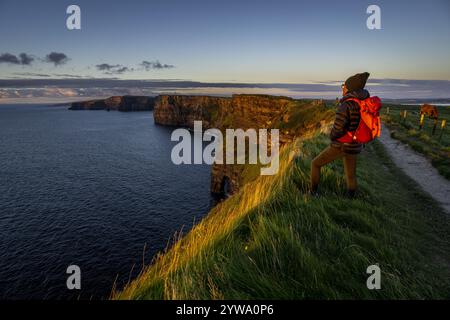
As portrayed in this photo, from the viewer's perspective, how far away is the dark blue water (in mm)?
28109

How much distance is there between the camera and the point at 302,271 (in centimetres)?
292

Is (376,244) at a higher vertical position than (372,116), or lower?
lower

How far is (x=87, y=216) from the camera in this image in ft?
133

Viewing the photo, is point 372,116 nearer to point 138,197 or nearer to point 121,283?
point 121,283

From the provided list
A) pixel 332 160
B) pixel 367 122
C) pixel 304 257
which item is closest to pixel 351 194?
pixel 332 160

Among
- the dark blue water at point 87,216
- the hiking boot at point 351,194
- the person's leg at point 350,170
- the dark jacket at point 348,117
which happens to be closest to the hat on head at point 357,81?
the dark jacket at point 348,117

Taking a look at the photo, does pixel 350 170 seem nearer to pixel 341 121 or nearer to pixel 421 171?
pixel 341 121

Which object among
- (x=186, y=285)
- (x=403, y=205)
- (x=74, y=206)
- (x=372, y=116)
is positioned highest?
(x=372, y=116)

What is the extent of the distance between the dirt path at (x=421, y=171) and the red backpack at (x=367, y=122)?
171 inches

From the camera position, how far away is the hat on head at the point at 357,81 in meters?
5.32

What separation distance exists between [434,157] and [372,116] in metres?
12.1

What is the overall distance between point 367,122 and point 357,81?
0.90 metres

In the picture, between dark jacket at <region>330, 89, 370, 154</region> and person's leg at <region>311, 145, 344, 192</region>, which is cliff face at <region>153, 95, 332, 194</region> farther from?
dark jacket at <region>330, 89, 370, 154</region>
